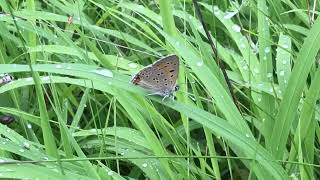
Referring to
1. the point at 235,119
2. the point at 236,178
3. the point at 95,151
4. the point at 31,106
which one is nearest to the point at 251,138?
the point at 235,119

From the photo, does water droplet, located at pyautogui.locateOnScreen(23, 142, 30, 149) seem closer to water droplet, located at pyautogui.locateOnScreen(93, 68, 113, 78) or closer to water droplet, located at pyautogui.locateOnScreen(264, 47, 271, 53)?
water droplet, located at pyautogui.locateOnScreen(93, 68, 113, 78)

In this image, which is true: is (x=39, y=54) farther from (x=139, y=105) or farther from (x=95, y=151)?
(x=139, y=105)

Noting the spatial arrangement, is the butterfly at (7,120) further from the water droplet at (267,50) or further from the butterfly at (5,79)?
the water droplet at (267,50)

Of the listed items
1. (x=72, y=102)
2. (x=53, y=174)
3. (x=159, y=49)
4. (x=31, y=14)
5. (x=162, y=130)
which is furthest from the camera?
(x=159, y=49)

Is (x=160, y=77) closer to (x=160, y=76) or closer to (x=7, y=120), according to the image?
(x=160, y=76)

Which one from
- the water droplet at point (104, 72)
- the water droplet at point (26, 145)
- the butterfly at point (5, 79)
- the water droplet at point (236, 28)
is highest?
the water droplet at point (104, 72)

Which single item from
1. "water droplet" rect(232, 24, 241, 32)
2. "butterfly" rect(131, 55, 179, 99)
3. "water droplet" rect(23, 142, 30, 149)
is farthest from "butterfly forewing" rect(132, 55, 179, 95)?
"water droplet" rect(232, 24, 241, 32)

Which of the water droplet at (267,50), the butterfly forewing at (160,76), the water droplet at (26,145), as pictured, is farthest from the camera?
the water droplet at (267,50)

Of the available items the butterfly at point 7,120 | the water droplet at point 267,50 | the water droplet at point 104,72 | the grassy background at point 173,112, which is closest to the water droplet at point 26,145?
the grassy background at point 173,112

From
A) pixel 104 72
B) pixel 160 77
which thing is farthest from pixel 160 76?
pixel 104 72
